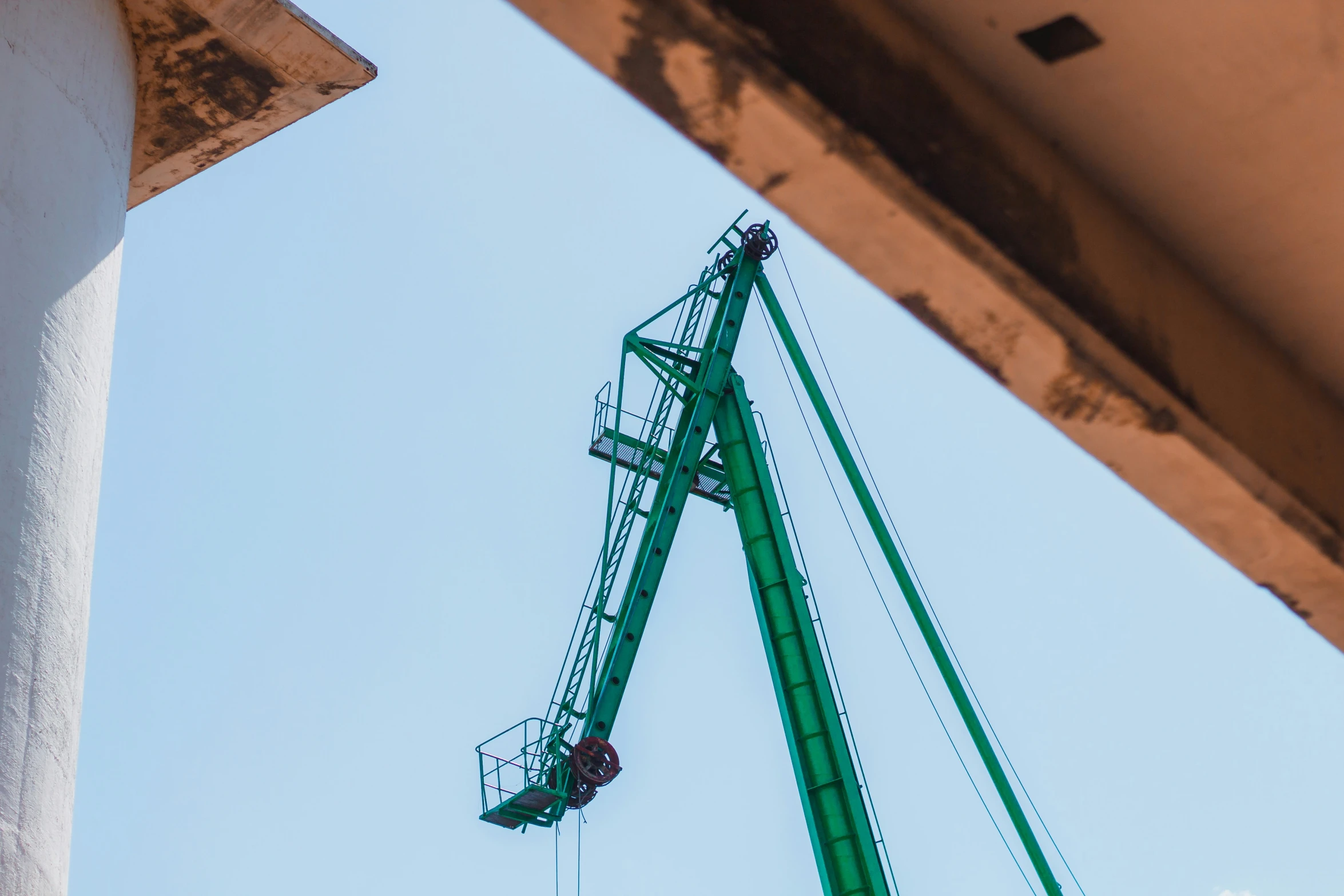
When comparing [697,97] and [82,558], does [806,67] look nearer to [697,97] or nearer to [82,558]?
[697,97]

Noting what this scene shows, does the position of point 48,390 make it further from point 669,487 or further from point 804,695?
point 669,487

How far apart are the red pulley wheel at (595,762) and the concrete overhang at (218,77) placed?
474 inches

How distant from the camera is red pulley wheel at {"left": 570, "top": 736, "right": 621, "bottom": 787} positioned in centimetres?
2014

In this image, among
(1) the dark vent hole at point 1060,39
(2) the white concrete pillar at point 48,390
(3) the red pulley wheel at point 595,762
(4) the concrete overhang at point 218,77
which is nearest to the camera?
(1) the dark vent hole at point 1060,39

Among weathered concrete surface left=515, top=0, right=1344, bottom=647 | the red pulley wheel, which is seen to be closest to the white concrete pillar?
weathered concrete surface left=515, top=0, right=1344, bottom=647

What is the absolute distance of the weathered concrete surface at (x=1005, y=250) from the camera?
7.52 feet

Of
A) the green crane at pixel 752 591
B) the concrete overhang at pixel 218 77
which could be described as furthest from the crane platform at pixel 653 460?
the concrete overhang at pixel 218 77

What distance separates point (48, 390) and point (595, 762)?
47.9ft

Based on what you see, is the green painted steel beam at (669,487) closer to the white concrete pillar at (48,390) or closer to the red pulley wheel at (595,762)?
the red pulley wheel at (595,762)

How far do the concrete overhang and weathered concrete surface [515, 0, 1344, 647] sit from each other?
301 inches

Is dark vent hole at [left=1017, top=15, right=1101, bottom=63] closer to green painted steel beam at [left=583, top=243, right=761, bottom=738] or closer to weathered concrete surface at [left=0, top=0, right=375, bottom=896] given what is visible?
weathered concrete surface at [left=0, top=0, right=375, bottom=896]

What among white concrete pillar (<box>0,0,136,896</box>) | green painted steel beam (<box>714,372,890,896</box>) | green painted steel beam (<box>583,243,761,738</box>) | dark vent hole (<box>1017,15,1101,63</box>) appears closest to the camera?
dark vent hole (<box>1017,15,1101,63</box>)

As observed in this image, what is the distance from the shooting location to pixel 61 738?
6.61 meters

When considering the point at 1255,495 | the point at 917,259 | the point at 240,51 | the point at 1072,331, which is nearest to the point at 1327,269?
the point at 1255,495
